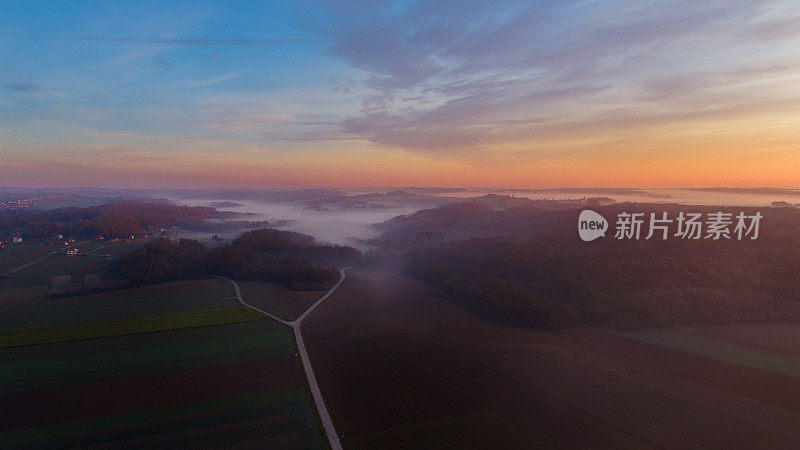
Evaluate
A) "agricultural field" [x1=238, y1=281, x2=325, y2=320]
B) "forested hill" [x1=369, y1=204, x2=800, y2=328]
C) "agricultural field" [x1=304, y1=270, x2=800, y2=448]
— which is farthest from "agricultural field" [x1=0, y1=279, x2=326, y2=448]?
"forested hill" [x1=369, y1=204, x2=800, y2=328]

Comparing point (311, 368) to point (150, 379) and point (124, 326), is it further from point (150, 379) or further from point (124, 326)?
point (124, 326)

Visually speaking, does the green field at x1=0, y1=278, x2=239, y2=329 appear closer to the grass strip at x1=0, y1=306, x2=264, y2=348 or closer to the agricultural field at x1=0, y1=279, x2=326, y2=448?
the agricultural field at x1=0, y1=279, x2=326, y2=448

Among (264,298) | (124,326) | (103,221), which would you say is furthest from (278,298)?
(103,221)

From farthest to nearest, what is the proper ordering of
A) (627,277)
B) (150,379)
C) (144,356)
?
(627,277) < (144,356) < (150,379)

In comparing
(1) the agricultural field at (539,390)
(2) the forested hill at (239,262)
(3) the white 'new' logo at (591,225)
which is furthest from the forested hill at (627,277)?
(2) the forested hill at (239,262)

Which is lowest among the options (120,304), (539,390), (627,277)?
(120,304)

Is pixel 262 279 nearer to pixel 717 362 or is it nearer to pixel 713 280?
pixel 717 362
